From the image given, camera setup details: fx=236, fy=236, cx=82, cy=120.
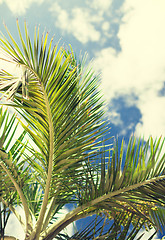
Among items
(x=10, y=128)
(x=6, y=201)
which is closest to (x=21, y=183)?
(x=6, y=201)

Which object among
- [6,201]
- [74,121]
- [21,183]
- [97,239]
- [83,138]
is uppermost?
[74,121]

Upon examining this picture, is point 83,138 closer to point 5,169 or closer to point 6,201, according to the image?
point 5,169

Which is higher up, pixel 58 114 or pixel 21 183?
pixel 58 114

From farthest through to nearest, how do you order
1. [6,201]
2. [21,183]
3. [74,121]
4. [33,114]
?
1. [6,201]
2. [21,183]
3. [74,121]
4. [33,114]

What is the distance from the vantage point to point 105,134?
257 cm

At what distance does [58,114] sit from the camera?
2.15 metres

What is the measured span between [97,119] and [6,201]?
1372mm

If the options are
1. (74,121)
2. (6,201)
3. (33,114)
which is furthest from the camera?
(6,201)

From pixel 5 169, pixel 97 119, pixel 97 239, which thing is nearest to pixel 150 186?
pixel 97 239

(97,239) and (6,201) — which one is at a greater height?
(6,201)

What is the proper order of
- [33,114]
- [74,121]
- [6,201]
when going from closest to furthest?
[33,114] → [74,121] → [6,201]

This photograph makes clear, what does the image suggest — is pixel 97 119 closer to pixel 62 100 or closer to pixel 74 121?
pixel 74 121

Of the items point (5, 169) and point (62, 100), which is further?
point (5, 169)

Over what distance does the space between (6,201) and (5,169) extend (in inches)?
19.6
